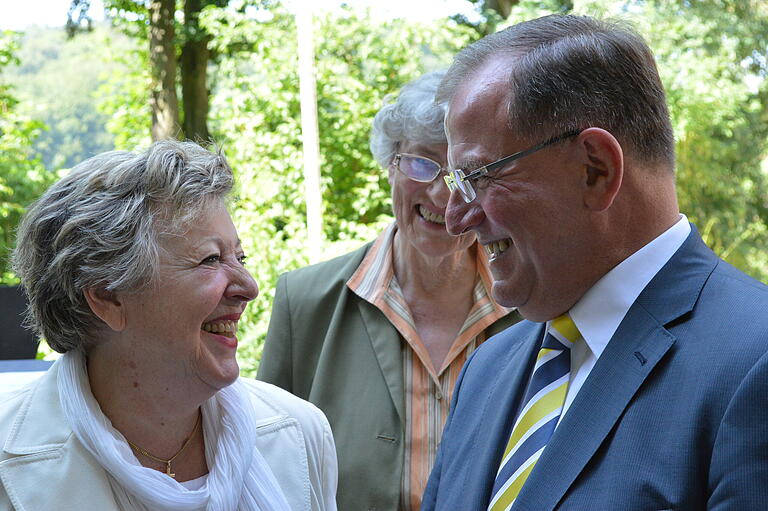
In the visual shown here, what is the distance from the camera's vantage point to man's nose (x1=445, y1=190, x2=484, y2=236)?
1.82 metres

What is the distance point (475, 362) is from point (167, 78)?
9.96 metres

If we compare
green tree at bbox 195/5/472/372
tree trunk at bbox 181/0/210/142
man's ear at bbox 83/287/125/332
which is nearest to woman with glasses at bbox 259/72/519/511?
man's ear at bbox 83/287/125/332

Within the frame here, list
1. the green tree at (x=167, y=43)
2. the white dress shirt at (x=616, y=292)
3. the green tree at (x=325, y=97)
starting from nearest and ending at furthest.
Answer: the white dress shirt at (x=616, y=292)
the green tree at (x=325, y=97)
the green tree at (x=167, y=43)

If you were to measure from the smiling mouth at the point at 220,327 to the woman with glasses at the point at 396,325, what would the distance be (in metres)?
0.64

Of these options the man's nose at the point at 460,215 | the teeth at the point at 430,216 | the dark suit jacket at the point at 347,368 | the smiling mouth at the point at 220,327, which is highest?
the man's nose at the point at 460,215

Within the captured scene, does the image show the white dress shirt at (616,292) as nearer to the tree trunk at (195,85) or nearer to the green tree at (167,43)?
the green tree at (167,43)

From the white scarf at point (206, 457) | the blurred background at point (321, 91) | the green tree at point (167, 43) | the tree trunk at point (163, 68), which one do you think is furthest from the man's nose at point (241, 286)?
the tree trunk at point (163, 68)

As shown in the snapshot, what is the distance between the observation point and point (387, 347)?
9.22 feet

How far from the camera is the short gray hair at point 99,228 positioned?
2.12 m

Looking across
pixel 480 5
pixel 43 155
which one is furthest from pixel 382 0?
pixel 43 155

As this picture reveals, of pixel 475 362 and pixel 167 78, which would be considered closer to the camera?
pixel 475 362

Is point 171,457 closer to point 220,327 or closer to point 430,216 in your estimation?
point 220,327

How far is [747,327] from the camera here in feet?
4.65

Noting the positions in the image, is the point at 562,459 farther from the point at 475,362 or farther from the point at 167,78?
the point at 167,78
